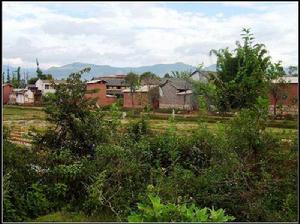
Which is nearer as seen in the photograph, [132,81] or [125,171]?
[125,171]

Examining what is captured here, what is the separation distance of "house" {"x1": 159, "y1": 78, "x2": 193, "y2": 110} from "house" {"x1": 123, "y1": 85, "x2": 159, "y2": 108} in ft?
1.81

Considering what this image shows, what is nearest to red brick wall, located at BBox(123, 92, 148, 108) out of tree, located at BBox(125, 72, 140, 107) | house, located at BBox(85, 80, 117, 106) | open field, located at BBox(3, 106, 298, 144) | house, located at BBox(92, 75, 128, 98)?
tree, located at BBox(125, 72, 140, 107)

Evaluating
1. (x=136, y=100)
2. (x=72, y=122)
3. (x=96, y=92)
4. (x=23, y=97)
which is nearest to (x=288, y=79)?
(x=136, y=100)

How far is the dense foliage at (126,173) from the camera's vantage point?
212 inches

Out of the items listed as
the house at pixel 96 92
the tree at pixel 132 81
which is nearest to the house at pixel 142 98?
the tree at pixel 132 81

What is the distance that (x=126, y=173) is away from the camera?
593 cm

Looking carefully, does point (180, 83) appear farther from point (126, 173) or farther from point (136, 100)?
point (126, 173)

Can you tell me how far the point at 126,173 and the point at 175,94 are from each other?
2951 cm

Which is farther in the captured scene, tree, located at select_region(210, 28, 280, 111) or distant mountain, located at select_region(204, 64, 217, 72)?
distant mountain, located at select_region(204, 64, 217, 72)

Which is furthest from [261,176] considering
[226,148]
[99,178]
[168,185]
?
[99,178]

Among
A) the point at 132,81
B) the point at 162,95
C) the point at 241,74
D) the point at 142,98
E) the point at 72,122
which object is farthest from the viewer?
the point at 132,81

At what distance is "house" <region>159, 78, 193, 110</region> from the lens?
112ft

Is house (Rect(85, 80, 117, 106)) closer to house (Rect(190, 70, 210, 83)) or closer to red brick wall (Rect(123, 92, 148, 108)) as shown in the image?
red brick wall (Rect(123, 92, 148, 108))

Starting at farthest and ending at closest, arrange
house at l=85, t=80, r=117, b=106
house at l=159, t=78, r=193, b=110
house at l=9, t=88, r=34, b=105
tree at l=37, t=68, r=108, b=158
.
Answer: house at l=9, t=88, r=34, b=105, house at l=159, t=78, r=193, b=110, house at l=85, t=80, r=117, b=106, tree at l=37, t=68, r=108, b=158
